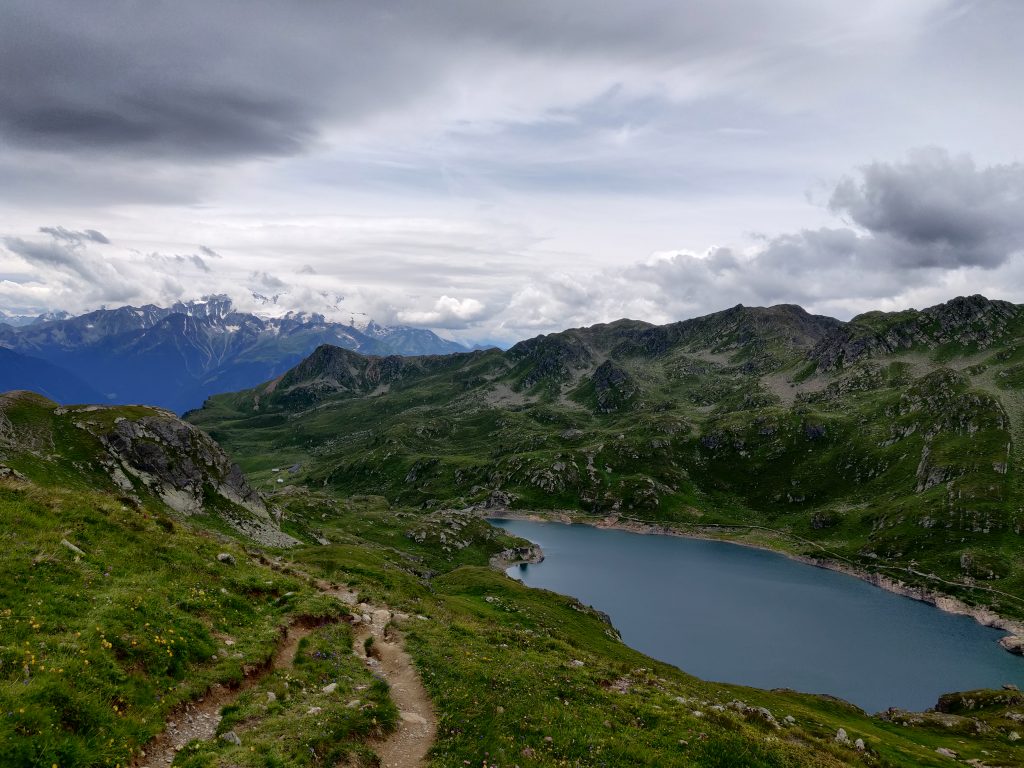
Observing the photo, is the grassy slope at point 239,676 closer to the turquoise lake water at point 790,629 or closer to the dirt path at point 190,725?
the dirt path at point 190,725

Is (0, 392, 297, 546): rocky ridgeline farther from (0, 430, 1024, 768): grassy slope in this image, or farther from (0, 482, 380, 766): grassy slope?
(0, 430, 1024, 768): grassy slope

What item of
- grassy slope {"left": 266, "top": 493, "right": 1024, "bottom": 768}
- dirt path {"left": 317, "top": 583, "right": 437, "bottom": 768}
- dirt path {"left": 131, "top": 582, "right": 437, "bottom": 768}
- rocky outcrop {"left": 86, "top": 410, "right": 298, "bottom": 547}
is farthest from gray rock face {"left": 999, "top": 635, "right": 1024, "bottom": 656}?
rocky outcrop {"left": 86, "top": 410, "right": 298, "bottom": 547}

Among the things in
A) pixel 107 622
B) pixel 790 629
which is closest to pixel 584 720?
pixel 107 622

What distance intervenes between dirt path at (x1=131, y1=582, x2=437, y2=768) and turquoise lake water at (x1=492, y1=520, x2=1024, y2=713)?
317ft

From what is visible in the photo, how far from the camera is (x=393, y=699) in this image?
79.4 ft

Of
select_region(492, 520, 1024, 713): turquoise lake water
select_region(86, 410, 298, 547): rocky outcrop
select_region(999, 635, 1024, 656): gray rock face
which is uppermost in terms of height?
select_region(86, 410, 298, 547): rocky outcrop

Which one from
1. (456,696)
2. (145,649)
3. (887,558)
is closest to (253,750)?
(145,649)

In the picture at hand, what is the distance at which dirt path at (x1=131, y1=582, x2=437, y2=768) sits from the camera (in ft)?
54.8

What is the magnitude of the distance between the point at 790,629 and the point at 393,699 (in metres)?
144

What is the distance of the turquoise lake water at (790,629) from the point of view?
108 metres

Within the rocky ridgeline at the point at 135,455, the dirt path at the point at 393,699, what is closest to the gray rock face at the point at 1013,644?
the dirt path at the point at 393,699

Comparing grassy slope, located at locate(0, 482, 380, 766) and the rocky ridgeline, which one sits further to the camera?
the rocky ridgeline

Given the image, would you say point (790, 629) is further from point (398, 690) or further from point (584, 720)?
point (398, 690)

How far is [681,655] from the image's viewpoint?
113500mm
